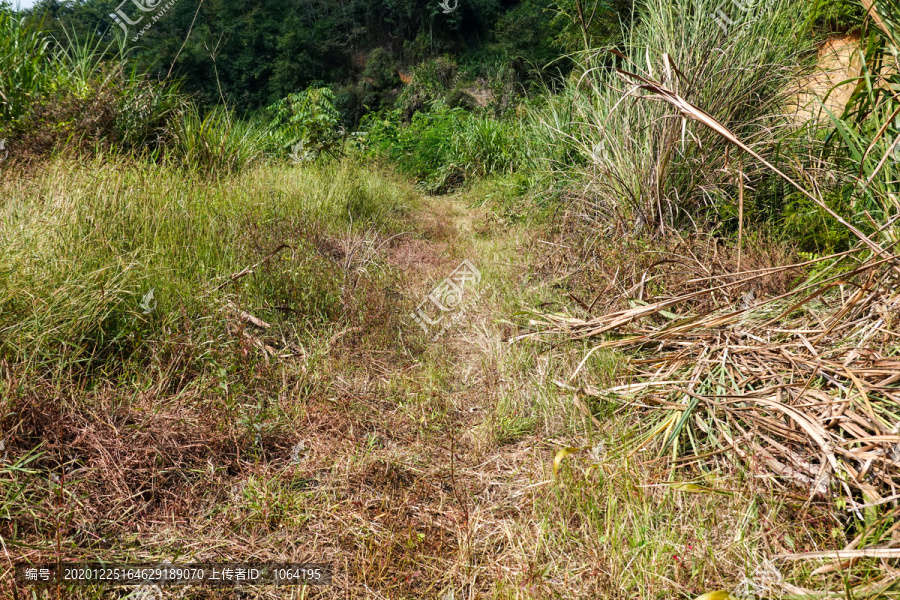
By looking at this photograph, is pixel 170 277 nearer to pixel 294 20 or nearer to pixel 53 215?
pixel 53 215

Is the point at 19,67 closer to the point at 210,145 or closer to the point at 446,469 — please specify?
the point at 210,145

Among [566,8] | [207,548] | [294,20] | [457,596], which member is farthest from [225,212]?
[294,20]

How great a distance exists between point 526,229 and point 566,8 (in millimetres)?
9248

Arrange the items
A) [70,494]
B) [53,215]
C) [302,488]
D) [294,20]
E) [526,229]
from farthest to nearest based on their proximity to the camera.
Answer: [294,20] < [526,229] < [53,215] < [302,488] < [70,494]

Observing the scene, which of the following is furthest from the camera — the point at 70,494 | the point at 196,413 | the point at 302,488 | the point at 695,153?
the point at 695,153

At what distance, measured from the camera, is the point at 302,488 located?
68.1 inches

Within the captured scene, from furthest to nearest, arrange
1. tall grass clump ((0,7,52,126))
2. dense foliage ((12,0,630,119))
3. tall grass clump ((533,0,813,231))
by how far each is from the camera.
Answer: dense foliage ((12,0,630,119)) < tall grass clump ((0,7,52,126)) < tall grass clump ((533,0,813,231))

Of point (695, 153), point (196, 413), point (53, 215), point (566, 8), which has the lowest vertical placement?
point (196, 413)

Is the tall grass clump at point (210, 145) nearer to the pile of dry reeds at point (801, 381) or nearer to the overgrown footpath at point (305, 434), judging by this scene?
the overgrown footpath at point (305, 434)

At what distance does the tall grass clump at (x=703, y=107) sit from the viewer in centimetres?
309

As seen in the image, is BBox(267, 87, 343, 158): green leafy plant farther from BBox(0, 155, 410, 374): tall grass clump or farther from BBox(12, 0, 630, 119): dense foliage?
BBox(12, 0, 630, 119): dense foliage

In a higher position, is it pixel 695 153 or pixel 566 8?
pixel 566 8

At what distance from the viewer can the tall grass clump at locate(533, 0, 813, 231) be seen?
3.09m

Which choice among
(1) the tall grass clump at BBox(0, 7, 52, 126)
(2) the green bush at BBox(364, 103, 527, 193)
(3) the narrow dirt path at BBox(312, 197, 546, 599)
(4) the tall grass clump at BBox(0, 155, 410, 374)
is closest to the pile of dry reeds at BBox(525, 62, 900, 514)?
(3) the narrow dirt path at BBox(312, 197, 546, 599)
